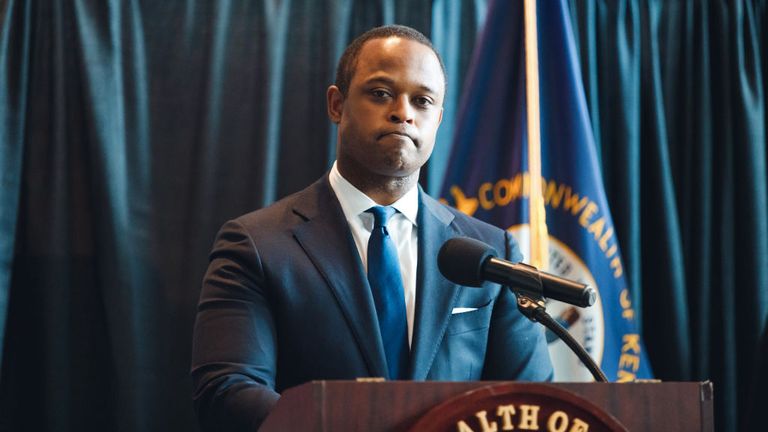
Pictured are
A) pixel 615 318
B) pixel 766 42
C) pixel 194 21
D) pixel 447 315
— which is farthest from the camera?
pixel 766 42

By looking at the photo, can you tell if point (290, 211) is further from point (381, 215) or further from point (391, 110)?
point (391, 110)

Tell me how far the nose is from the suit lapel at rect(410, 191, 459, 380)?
236mm

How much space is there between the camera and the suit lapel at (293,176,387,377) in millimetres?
2123

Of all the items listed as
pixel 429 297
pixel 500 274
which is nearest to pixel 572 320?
pixel 429 297

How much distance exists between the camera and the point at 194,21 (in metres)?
3.55

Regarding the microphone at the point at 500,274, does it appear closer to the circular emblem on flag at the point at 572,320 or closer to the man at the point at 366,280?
the man at the point at 366,280

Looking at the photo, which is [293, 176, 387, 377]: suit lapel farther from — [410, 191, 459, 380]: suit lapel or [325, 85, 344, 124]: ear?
[325, 85, 344, 124]: ear

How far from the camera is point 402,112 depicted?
2303 mm

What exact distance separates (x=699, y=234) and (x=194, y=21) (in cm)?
204

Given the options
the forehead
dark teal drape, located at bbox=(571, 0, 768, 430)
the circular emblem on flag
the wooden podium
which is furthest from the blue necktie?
dark teal drape, located at bbox=(571, 0, 768, 430)

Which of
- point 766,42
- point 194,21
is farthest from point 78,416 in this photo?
point 766,42

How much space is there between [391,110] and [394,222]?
0.27 meters

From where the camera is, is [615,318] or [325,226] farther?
[615,318]

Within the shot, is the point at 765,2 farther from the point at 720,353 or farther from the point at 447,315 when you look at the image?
the point at 447,315
